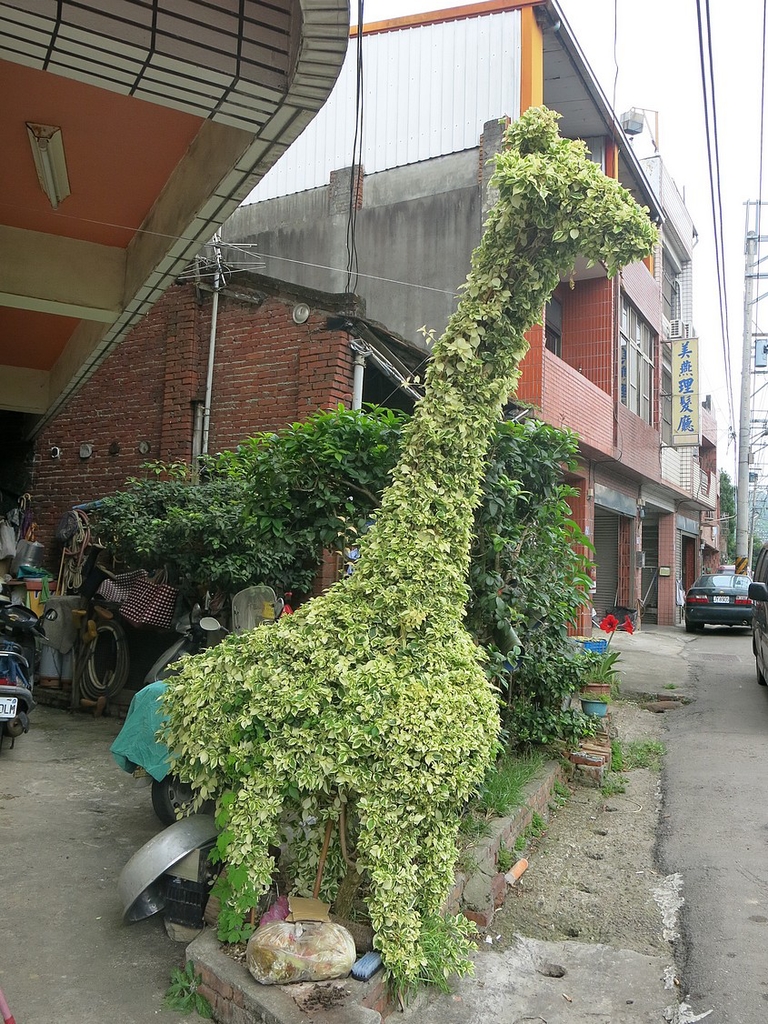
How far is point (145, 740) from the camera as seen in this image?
459 cm

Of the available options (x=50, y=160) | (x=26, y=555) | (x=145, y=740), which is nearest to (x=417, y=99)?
(x=26, y=555)

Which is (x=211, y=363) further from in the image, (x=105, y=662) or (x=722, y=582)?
(x=722, y=582)

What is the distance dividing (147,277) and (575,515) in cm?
1123

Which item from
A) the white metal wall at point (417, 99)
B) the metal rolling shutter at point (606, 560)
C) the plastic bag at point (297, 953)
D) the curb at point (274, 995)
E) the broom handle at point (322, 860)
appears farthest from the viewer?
the metal rolling shutter at point (606, 560)

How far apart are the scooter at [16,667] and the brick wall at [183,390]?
10.1ft

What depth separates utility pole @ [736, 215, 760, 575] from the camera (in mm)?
21375

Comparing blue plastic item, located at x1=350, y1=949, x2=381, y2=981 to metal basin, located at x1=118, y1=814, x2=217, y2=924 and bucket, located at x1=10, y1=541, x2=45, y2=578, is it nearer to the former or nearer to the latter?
metal basin, located at x1=118, y1=814, x2=217, y2=924

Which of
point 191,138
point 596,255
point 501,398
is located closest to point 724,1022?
point 501,398

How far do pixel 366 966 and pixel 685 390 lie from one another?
60.0ft

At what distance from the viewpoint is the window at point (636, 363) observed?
17.0 meters

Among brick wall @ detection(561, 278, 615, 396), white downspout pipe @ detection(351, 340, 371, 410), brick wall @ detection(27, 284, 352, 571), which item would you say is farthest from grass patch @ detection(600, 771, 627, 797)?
brick wall @ detection(561, 278, 615, 396)

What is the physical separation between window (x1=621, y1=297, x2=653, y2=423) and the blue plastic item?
49.2ft

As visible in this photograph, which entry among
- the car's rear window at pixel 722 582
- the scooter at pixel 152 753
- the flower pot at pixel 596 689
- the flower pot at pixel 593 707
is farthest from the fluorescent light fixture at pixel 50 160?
the car's rear window at pixel 722 582

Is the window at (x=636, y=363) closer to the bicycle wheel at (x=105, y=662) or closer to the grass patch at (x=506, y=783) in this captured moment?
the bicycle wheel at (x=105, y=662)
